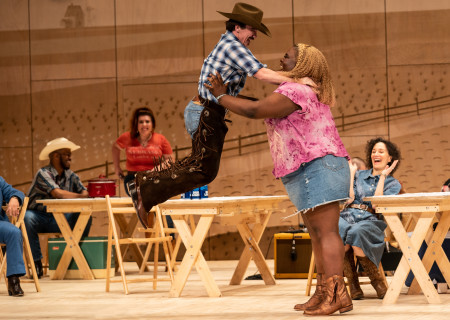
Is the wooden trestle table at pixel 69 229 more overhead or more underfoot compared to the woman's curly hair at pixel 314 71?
more underfoot

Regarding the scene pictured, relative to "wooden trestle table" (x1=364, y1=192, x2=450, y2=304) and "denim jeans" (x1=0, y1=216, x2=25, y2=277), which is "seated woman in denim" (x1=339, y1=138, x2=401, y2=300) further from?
"denim jeans" (x1=0, y1=216, x2=25, y2=277)

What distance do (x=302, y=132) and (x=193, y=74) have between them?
5070mm

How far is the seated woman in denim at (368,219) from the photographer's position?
5219 mm

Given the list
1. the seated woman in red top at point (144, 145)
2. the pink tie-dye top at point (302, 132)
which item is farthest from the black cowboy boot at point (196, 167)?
the seated woman in red top at point (144, 145)

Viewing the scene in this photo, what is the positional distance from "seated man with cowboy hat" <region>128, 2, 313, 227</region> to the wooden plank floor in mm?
733

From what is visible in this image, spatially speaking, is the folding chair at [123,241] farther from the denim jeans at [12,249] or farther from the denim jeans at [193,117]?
the denim jeans at [193,117]

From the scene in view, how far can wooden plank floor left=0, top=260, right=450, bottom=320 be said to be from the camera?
444 cm

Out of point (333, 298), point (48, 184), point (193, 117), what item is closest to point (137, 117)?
point (48, 184)

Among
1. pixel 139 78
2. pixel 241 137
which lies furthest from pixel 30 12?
pixel 241 137

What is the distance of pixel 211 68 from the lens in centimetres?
424

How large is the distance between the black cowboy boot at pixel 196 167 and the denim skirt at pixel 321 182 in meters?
0.48

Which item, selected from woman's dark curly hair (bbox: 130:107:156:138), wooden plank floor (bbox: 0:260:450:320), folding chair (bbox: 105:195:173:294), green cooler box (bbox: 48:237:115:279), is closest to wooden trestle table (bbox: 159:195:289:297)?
wooden plank floor (bbox: 0:260:450:320)

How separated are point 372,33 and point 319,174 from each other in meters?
5.06

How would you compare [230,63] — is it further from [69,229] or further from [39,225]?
[39,225]
